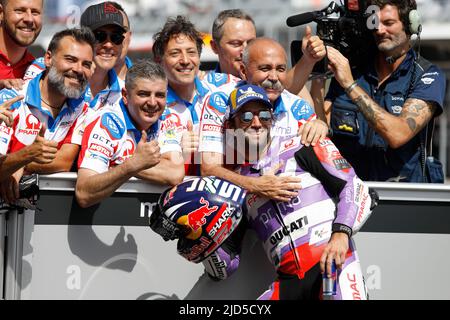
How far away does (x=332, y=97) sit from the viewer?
5699 mm

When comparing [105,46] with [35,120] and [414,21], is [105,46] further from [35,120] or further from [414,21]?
[414,21]

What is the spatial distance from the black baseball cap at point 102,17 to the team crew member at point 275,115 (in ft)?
2.79

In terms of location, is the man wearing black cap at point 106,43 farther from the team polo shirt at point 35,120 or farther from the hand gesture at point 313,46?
the hand gesture at point 313,46

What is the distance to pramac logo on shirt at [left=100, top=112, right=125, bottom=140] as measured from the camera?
4.68 metres

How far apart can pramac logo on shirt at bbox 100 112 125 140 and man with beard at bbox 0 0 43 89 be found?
0.99 m

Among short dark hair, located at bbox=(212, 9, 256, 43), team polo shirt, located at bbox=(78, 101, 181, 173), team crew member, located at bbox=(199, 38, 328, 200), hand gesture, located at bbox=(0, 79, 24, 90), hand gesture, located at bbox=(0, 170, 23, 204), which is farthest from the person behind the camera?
short dark hair, located at bbox=(212, 9, 256, 43)

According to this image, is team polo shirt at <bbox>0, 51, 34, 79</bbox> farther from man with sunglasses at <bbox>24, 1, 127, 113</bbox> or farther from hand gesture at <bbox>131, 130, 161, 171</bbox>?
hand gesture at <bbox>131, 130, 161, 171</bbox>

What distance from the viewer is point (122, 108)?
4859 mm

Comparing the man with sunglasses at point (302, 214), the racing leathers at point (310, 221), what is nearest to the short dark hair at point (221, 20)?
the man with sunglasses at point (302, 214)

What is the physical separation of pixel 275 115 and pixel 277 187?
67 cm

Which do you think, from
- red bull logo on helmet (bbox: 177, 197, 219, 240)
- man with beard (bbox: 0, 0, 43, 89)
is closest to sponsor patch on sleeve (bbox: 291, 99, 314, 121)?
red bull logo on helmet (bbox: 177, 197, 219, 240)

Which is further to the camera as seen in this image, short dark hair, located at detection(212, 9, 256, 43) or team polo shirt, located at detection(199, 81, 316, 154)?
short dark hair, located at detection(212, 9, 256, 43)

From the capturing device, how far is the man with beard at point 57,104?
15.4 ft
